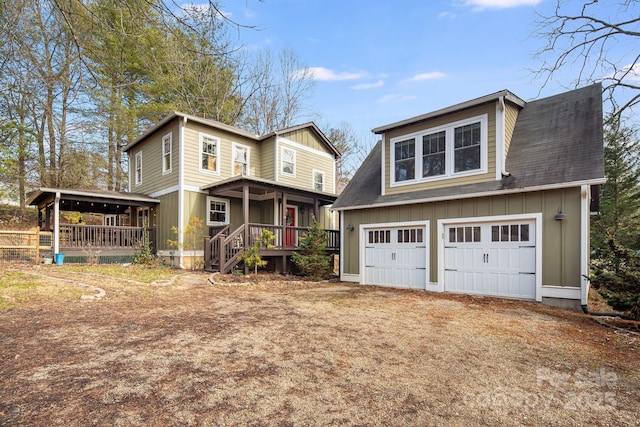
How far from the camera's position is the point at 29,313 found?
16.9ft

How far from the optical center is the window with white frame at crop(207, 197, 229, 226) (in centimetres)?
1302

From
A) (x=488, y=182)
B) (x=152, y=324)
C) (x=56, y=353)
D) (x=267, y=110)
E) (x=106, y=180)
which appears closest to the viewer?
(x=56, y=353)

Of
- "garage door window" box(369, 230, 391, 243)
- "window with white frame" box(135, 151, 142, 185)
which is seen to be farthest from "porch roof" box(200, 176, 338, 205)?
"window with white frame" box(135, 151, 142, 185)

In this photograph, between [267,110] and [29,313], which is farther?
[267,110]

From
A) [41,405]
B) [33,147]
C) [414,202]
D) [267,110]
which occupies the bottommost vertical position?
[41,405]

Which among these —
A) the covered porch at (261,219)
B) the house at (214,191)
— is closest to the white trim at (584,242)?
the covered porch at (261,219)

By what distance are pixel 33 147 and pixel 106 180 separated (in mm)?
3681

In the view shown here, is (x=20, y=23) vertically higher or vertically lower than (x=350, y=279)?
A: higher

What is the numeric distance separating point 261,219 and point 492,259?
9.67 metres

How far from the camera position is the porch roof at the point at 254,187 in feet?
36.7

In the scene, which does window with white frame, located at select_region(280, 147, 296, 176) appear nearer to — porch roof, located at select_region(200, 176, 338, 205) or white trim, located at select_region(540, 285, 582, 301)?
porch roof, located at select_region(200, 176, 338, 205)

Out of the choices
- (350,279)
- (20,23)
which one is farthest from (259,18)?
(350,279)

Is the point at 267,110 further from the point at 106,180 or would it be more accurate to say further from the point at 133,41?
the point at 133,41

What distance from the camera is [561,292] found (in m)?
6.74
